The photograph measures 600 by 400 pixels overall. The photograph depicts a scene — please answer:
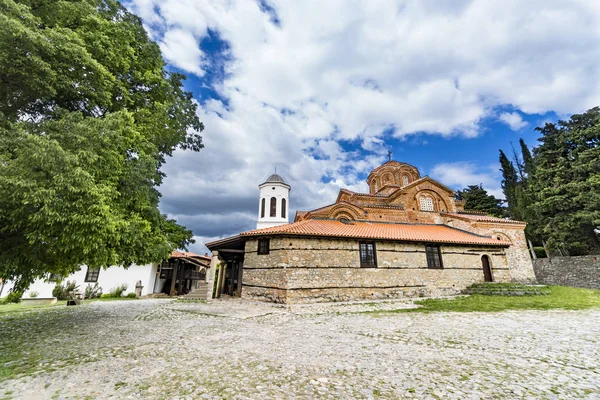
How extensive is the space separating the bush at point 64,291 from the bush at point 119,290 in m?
1.96

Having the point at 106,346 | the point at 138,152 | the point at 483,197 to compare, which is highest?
the point at 483,197

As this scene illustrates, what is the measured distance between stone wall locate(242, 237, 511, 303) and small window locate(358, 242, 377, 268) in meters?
0.20

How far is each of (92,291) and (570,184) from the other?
3484 centimetres

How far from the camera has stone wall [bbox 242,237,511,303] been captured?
11312mm

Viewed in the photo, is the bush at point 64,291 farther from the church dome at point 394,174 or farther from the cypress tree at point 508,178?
the cypress tree at point 508,178

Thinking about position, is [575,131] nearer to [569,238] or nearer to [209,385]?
[569,238]

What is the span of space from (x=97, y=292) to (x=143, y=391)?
1803 centimetres

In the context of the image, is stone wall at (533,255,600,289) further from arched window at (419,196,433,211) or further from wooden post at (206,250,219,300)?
wooden post at (206,250,219,300)

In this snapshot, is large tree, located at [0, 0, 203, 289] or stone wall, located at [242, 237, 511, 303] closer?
large tree, located at [0, 0, 203, 289]

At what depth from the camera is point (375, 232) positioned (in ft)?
44.9

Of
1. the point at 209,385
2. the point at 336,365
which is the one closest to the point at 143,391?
the point at 209,385

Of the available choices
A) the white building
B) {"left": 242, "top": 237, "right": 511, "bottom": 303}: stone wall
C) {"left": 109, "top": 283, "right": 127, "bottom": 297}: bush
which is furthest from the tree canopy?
{"left": 109, "top": 283, "right": 127, "bottom": 297}: bush

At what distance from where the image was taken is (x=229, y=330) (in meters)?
6.28

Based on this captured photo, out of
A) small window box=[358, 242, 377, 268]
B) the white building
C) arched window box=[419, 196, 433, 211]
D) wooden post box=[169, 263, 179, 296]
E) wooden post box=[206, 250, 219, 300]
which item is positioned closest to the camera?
small window box=[358, 242, 377, 268]
